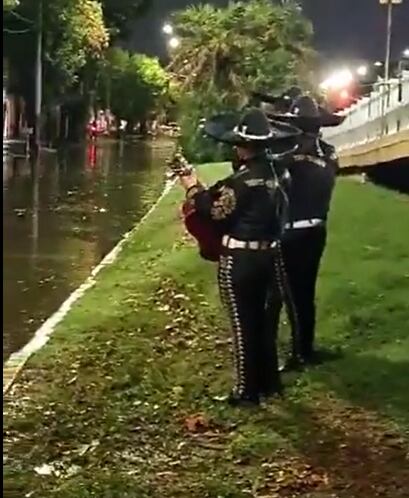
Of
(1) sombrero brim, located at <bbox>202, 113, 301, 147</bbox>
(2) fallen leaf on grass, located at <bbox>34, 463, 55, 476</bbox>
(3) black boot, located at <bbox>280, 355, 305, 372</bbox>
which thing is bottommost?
(2) fallen leaf on grass, located at <bbox>34, 463, 55, 476</bbox>

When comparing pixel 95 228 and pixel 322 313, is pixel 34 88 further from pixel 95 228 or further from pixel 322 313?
pixel 322 313

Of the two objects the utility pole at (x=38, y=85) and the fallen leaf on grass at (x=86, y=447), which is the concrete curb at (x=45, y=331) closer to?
the fallen leaf on grass at (x=86, y=447)

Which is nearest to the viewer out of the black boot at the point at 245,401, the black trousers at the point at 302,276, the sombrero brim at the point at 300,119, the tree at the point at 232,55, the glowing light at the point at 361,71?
the black boot at the point at 245,401

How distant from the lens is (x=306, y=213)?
800 cm

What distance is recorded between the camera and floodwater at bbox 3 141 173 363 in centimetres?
1168

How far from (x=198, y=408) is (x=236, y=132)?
1601 mm

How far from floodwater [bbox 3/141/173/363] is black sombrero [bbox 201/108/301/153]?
1294 mm

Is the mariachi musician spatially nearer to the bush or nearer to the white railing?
the white railing

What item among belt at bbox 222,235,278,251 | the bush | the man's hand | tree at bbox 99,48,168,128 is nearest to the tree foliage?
the bush

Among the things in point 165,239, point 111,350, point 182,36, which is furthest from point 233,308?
point 182,36

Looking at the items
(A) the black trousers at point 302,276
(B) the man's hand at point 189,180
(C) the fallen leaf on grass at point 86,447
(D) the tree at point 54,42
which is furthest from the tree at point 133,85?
(C) the fallen leaf on grass at point 86,447

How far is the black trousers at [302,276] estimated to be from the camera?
806 centimetres

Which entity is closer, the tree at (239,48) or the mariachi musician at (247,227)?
the mariachi musician at (247,227)

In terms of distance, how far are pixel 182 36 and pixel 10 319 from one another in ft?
79.9
